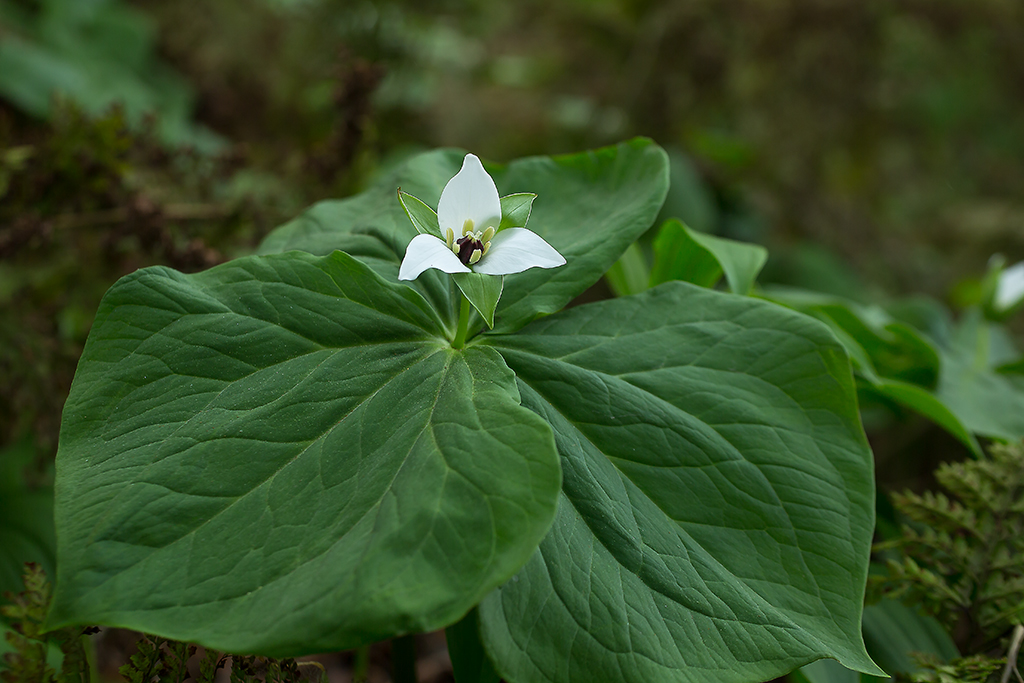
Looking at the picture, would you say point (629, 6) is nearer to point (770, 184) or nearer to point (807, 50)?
point (807, 50)

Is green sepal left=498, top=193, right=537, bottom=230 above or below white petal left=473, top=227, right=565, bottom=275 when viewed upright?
above

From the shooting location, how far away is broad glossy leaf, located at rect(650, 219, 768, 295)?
1105mm

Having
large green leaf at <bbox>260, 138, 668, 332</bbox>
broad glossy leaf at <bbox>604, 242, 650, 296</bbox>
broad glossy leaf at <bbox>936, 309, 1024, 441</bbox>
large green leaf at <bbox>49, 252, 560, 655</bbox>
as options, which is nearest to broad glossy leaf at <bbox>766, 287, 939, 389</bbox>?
broad glossy leaf at <bbox>936, 309, 1024, 441</bbox>

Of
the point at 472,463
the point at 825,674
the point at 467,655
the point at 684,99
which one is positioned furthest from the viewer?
the point at 684,99

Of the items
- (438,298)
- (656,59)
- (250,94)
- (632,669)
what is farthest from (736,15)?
(632,669)

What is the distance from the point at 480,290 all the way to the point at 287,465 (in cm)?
28

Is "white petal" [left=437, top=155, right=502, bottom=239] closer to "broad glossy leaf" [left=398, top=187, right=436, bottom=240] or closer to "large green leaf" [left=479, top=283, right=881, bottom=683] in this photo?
"broad glossy leaf" [left=398, top=187, right=436, bottom=240]

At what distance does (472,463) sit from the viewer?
2.07 feet

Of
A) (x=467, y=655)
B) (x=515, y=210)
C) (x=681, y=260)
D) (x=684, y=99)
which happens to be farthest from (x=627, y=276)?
(x=684, y=99)

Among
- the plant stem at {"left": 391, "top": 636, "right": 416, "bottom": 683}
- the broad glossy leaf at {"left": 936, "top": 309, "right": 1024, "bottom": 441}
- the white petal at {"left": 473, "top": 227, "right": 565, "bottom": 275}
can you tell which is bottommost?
the plant stem at {"left": 391, "top": 636, "right": 416, "bottom": 683}

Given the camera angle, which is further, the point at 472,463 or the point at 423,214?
the point at 423,214

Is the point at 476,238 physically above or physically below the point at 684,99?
above

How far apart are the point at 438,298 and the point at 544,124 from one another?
2733mm

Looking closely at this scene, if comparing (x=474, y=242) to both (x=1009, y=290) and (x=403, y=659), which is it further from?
(x=1009, y=290)
